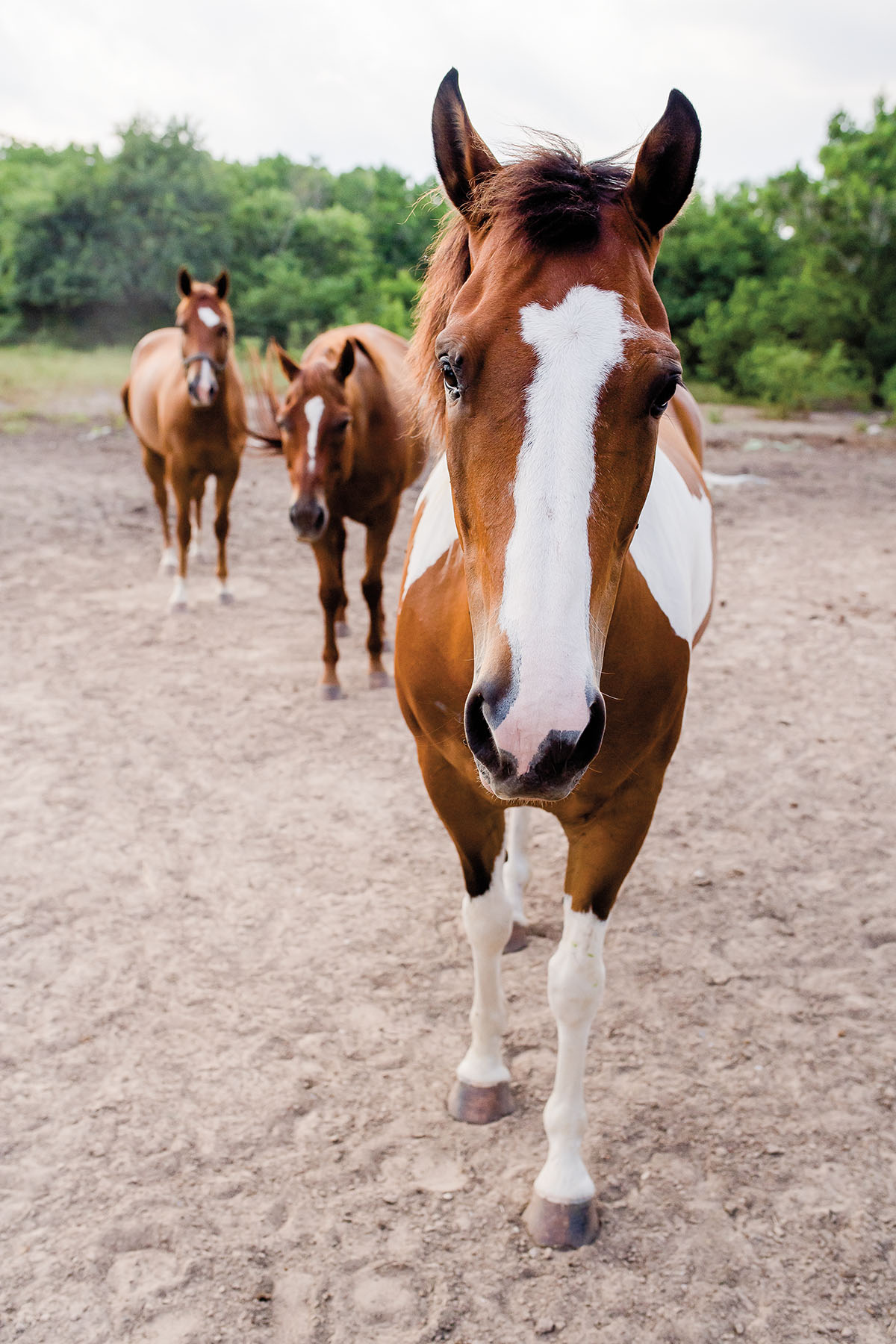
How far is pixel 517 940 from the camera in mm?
2840

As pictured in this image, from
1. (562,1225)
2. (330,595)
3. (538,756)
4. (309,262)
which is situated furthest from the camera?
(309,262)

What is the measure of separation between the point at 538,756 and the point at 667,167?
39.9 inches

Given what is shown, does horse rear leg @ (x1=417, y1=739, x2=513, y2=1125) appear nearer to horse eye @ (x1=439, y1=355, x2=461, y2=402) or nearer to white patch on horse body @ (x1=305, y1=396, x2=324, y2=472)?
horse eye @ (x1=439, y1=355, x2=461, y2=402)

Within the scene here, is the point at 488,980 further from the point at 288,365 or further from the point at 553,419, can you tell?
the point at 288,365

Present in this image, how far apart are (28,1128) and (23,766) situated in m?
2.10

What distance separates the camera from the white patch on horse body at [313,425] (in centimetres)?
425

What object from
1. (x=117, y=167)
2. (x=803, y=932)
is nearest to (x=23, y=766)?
(x=803, y=932)

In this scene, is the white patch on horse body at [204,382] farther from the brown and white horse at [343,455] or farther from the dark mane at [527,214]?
the dark mane at [527,214]

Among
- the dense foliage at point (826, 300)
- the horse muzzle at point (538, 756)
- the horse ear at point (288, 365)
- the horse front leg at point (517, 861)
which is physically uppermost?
the dense foliage at point (826, 300)

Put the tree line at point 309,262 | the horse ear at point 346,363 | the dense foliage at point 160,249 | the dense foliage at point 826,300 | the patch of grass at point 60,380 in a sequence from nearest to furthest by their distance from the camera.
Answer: the horse ear at point 346,363, the patch of grass at point 60,380, the dense foliage at point 826,300, the tree line at point 309,262, the dense foliage at point 160,249

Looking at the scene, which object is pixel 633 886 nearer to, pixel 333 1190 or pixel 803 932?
pixel 803 932

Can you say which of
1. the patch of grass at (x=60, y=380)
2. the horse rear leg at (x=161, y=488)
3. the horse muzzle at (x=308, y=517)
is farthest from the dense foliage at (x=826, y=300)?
the horse muzzle at (x=308, y=517)

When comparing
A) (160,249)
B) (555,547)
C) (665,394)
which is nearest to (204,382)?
(665,394)

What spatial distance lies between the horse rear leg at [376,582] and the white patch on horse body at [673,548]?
2.51 meters
